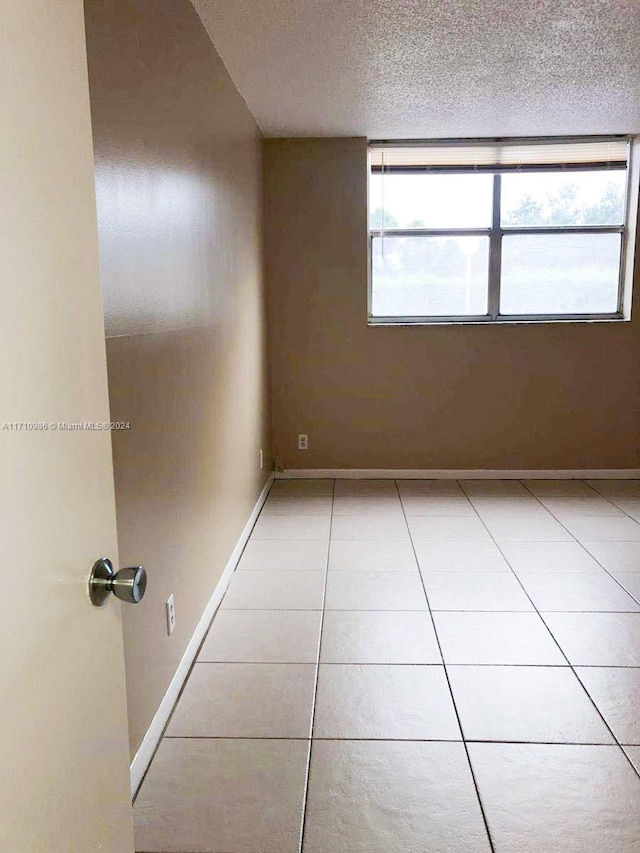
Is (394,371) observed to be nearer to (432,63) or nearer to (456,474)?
(456,474)

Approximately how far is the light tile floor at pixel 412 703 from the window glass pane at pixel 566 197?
2287 mm

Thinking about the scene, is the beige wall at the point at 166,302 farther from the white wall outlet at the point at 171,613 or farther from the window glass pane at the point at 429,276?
the window glass pane at the point at 429,276

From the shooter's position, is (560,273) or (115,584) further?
(560,273)

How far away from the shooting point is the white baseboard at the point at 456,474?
5.23 meters

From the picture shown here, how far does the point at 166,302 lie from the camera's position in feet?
7.57

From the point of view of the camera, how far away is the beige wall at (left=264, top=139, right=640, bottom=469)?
4996 millimetres

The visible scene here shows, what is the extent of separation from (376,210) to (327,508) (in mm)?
2176

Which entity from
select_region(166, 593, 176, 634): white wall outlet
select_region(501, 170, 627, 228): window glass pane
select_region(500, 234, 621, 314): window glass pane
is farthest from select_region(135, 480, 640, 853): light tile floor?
select_region(501, 170, 627, 228): window glass pane

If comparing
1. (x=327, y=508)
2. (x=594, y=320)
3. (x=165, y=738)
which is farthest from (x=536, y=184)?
(x=165, y=738)

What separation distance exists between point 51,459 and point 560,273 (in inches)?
191

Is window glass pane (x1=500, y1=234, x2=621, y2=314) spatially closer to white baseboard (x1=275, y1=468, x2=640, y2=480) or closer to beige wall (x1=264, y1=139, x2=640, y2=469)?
beige wall (x1=264, y1=139, x2=640, y2=469)

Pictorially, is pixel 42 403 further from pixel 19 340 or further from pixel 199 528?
pixel 199 528

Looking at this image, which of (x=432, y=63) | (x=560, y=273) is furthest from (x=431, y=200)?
(x=432, y=63)

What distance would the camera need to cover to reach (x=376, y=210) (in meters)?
5.05
